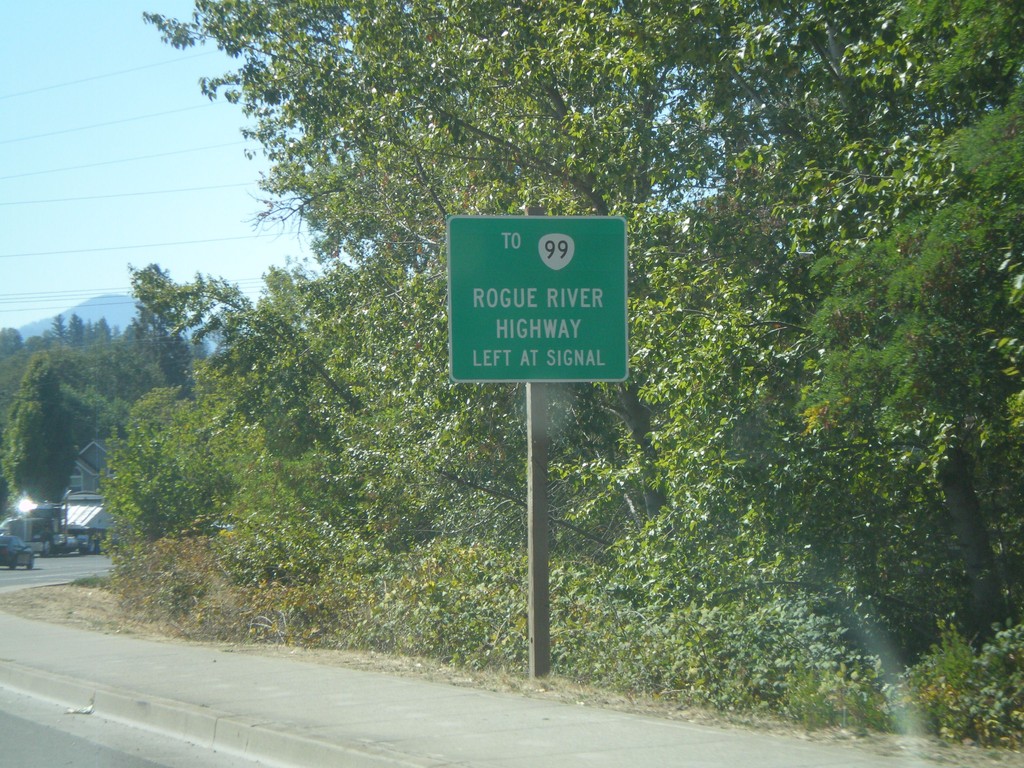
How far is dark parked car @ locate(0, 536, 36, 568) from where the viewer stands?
42.2 metres

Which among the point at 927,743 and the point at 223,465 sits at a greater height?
the point at 223,465

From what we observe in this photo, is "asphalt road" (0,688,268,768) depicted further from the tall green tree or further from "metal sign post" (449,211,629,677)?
the tall green tree

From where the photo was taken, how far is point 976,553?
33.8 ft

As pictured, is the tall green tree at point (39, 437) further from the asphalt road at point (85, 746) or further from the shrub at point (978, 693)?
the shrub at point (978, 693)

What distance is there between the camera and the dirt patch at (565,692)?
6645mm

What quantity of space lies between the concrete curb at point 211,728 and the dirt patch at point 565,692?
2173 millimetres

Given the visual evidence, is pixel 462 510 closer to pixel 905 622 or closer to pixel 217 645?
pixel 217 645

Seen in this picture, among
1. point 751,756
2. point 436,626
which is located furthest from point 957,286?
point 436,626

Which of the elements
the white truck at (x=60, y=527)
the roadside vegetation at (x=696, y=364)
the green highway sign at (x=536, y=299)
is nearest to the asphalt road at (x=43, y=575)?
the white truck at (x=60, y=527)

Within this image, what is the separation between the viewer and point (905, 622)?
34.4 feet

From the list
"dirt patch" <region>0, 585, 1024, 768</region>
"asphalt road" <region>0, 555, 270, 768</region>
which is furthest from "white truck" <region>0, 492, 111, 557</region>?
"asphalt road" <region>0, 555, 270, 768</region>

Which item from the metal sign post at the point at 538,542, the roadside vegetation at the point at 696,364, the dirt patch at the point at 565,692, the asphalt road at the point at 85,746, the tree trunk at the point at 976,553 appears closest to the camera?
the dirt patch at the point at 565,692

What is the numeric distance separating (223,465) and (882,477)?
19.5m

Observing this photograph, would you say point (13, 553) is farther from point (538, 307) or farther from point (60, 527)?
point (538, 307)
